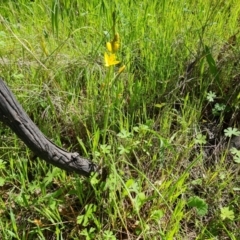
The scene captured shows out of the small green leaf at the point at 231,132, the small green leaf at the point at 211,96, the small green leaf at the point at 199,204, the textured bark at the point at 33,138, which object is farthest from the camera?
the small green leaf at the point at 211,96

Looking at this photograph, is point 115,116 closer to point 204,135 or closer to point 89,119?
point 89,119

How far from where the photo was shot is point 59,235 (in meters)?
1.43

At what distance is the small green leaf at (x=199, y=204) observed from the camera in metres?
1.43

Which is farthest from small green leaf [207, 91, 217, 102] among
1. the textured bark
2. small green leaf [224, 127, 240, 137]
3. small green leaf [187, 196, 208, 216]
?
the textured bark

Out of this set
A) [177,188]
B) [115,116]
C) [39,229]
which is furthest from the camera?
[115,116]

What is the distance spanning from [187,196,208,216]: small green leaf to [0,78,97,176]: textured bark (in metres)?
0.39

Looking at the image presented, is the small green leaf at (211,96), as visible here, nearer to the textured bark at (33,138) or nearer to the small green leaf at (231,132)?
the small green leaf at (231,132)

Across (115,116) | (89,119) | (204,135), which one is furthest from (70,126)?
(204,135)

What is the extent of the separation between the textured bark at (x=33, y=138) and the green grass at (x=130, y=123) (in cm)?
8

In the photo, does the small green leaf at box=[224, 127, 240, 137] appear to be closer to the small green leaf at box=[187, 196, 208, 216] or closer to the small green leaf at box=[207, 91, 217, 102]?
the small green leaf at box=[207, 91, 217, 102]

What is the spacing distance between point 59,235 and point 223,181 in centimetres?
71

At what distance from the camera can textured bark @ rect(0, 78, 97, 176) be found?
1.17m

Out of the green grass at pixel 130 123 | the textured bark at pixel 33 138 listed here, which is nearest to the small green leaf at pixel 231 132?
the green grass at pixel 130 123

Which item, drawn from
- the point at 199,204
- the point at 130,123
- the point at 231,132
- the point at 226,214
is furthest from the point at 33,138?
the point at 231,132
